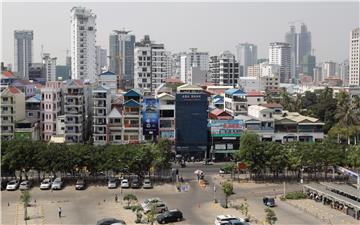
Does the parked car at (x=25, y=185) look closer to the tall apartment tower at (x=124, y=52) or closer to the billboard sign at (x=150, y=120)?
the billboard sign at (x=150, y=120)

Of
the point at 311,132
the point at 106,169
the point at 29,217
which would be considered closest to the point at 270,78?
the point at 311,132

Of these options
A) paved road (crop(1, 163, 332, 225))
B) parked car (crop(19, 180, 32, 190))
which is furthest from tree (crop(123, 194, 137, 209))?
parked car (crop(19, 180, 32, 190))

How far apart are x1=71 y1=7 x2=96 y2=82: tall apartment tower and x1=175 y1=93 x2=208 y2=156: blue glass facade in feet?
114

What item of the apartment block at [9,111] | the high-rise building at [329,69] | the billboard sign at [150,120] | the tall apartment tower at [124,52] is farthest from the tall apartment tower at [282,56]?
the apartment block at [9,111]

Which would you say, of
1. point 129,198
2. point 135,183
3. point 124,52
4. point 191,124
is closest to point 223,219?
point 129,198

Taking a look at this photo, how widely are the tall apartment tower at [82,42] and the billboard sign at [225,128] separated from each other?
3560 cm

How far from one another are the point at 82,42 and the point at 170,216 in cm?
5194

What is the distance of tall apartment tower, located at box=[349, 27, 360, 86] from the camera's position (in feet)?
358

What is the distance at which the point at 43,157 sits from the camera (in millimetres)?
28266

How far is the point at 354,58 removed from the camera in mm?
112000

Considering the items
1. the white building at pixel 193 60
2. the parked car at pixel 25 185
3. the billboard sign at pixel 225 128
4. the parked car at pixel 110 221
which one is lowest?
the parked car at pixel 110 221

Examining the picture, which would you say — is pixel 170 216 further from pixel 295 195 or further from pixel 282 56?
pixel 282 56

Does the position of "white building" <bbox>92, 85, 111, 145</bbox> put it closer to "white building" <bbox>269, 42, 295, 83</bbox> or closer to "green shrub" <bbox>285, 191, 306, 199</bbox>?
"green shrub" <bbox>285, 191, 306, 199</bbox>

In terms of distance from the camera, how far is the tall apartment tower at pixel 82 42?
70.1 m
